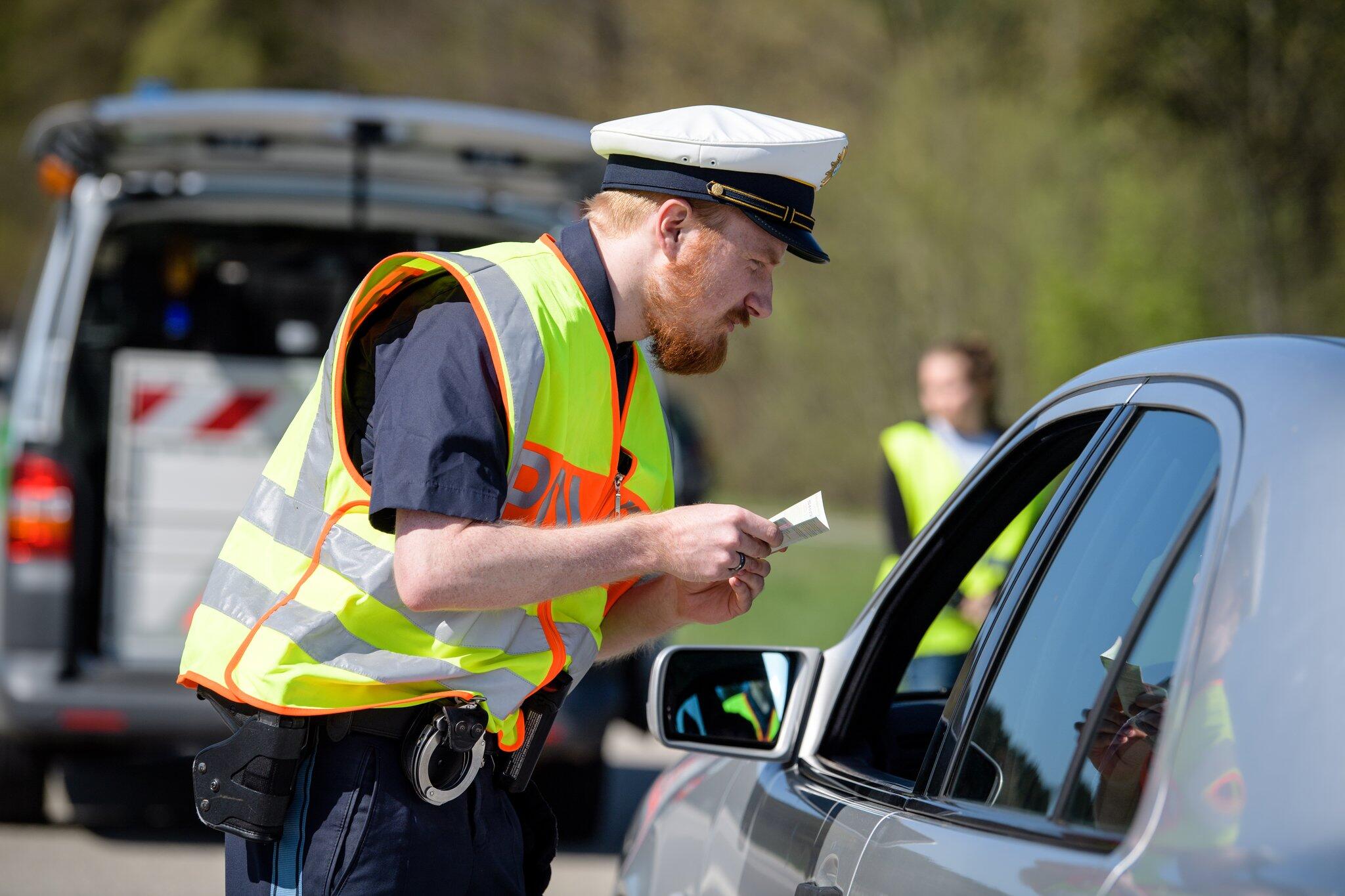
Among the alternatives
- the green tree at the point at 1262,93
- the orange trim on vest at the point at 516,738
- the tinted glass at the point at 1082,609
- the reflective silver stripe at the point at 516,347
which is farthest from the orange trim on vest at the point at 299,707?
the green tree at the point at 1262,93

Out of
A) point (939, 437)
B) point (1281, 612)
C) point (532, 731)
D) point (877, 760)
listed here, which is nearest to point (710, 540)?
point (532, 731)

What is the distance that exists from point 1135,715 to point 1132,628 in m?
0.11

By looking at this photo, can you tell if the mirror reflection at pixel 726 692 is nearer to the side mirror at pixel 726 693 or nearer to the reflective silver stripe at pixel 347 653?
the side mirror at pixel 726 693

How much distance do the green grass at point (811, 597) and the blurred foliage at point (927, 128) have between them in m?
2.07

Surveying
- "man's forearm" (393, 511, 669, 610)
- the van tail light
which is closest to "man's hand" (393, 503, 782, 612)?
"man's forearm" (393, 511, 669, 610)

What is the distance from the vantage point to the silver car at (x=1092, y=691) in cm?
132

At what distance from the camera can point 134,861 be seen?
19.1 feet

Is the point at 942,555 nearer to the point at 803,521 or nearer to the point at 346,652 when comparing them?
the point at 803,521

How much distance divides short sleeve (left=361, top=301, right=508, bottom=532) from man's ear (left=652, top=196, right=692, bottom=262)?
1.06 feet

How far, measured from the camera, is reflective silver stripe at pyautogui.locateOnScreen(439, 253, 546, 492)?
2.07 m

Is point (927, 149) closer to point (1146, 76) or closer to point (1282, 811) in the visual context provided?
point (1146, 76)

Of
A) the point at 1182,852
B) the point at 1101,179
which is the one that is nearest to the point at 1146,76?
the point at 1101,179

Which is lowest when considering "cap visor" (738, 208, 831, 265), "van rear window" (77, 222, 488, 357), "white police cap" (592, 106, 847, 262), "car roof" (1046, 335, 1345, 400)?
"car roof" (1046, 335, 1345, 400)

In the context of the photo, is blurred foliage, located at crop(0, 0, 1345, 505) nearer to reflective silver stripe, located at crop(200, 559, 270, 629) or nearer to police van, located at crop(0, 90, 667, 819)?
police van, located at crop(0, 90, 667, 819)
